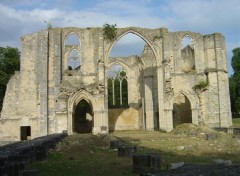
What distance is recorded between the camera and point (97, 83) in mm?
27312

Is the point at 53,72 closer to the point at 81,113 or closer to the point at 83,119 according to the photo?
the point at 83,119

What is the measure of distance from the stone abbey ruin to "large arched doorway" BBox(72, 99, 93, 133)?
4755mm

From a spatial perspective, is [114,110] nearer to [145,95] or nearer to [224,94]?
[145,95]

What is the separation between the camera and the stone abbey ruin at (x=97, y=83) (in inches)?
1057

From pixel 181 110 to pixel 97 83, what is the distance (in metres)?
8.41

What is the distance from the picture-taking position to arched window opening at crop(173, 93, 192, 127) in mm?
30891

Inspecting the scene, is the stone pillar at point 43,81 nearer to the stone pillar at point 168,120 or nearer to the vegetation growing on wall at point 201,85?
the stone pillar at point 168,120

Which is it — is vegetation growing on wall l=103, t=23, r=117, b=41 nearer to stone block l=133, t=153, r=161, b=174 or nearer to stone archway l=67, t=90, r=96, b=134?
stone archway l=67, t=90, r=96, b=134

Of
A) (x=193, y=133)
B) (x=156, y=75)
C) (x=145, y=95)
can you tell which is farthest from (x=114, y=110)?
(x=193, y=133)

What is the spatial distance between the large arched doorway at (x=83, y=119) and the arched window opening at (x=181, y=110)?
26.1 ft

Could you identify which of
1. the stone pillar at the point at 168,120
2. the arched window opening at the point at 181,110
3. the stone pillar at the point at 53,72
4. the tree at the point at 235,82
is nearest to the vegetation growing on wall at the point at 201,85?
the arched window opening at the point at 181,110

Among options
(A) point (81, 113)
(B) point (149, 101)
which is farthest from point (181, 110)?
(A) point (81, 113)

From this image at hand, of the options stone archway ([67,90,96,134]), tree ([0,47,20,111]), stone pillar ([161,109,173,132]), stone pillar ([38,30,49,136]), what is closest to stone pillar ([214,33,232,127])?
stone pillar ([161,109,173,132])

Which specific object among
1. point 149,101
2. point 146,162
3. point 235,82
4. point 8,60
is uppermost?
point 8,60
